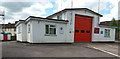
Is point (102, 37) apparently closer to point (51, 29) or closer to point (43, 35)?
point (51, 29)

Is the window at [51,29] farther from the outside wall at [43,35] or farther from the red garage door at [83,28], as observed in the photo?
the red garage door at [83,28]

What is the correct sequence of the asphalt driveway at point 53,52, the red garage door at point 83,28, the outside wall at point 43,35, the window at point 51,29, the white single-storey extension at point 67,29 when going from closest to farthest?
the asphalt driveway at point 53,52
the outside wall at point 43,35
the white single-storey extension at point 67,29
the window at point 51,29
the red garage door at point 83,28

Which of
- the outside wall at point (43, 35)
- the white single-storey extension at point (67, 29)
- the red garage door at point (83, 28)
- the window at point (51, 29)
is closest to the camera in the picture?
the outside wall at point (43, 35)

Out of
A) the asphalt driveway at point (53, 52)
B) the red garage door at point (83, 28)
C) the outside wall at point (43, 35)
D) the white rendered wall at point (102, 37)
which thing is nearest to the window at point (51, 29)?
the outside wall at point (43, 35)

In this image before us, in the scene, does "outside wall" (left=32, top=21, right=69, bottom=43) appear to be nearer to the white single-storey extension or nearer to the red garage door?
the white single-storey extension

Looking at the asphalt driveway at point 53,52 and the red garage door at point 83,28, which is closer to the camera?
the asphalt driveway at point 53,52

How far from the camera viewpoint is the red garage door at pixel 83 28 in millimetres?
11500

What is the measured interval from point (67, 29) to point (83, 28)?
2.93m

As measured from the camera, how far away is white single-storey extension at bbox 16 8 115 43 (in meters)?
9.17

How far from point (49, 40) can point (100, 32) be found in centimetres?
914

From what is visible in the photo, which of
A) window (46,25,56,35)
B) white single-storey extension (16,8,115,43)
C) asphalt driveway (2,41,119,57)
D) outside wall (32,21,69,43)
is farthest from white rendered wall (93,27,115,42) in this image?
window (46,25,56,35)

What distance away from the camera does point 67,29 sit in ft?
35.3

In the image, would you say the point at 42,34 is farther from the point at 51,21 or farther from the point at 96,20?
the point at 96,20

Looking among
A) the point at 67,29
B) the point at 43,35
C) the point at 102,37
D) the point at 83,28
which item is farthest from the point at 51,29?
the point at 102,37
